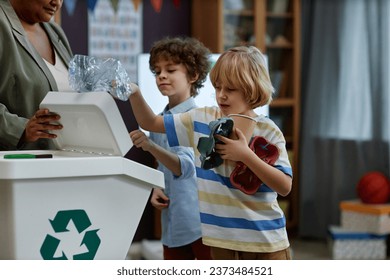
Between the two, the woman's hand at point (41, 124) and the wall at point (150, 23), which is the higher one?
the wall at point (150, 23)

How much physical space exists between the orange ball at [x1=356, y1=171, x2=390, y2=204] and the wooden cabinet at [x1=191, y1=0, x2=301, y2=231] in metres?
0.60

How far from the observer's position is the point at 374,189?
4.00 m

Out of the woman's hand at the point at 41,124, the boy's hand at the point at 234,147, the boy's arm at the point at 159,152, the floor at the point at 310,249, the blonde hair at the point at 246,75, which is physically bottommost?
the floor at the point at 310,249

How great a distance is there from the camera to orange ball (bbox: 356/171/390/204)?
4004 mm

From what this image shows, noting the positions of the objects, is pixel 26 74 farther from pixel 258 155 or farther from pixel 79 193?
pixel 258 155

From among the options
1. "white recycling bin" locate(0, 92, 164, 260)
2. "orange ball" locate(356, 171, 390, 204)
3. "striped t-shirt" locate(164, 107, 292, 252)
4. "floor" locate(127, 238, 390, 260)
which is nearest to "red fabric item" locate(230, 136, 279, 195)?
"striped t-shirt" locate(164, 107, 292, 252)

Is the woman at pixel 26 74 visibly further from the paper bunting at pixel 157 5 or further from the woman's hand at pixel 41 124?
the paper bunting at pixel 157 5

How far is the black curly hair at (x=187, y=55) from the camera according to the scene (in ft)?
6.19

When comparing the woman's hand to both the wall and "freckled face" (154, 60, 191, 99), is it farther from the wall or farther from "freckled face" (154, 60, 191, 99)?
the wall

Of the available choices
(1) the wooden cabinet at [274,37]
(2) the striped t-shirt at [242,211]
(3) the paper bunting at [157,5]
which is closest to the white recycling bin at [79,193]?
(2) the striped t-shirt at [242,211]

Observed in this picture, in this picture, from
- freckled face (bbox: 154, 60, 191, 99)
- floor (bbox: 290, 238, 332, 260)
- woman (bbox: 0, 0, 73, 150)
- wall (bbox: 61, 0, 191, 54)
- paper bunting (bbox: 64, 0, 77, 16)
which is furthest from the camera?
floor (bbox: 290, 238, 332, 260)

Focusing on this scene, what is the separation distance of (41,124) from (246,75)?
427 millimetres

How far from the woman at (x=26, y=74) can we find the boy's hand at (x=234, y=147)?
1.12 ft
